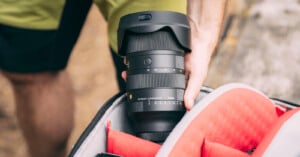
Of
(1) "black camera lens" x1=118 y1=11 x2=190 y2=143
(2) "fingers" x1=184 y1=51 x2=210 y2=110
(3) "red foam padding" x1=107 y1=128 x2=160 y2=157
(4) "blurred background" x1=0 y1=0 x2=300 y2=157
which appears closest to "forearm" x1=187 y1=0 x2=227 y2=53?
(2) "fingers" x1=184 y1=51 x2=210 y2=110

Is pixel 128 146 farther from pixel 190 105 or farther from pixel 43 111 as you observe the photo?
pixel 43 111

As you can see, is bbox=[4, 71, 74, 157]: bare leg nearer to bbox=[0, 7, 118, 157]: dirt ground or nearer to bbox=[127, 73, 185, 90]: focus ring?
bbox=[0, 7, 118, 157]: dirt ground

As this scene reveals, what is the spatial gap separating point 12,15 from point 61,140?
0.34m

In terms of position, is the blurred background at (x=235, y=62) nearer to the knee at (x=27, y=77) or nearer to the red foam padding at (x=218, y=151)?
the knee at (x=27, y=77)

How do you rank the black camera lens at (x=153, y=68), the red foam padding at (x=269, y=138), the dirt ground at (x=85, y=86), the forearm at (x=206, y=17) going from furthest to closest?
the dirt ground at (x=85, y=86)
the forearm at (x=206, y=17)
the black camera lens at (x=153, y=68)
the red foam padding at (x=269, y=138)

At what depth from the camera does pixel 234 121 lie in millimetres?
772

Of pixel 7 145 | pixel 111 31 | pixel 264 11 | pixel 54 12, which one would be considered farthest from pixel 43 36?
pixel 264 11

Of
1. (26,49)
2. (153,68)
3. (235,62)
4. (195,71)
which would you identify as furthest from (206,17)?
(235,62)

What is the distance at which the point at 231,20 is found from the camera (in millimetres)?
2086

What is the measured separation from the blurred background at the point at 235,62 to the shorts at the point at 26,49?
446mm

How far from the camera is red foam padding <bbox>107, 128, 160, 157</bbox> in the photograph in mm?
724

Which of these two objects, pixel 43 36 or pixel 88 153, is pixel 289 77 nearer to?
pixel 43 36

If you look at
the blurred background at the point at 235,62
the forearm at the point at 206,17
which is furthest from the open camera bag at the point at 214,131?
the blurred background at the point at 235,62

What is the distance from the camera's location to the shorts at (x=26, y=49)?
4.16 feet
